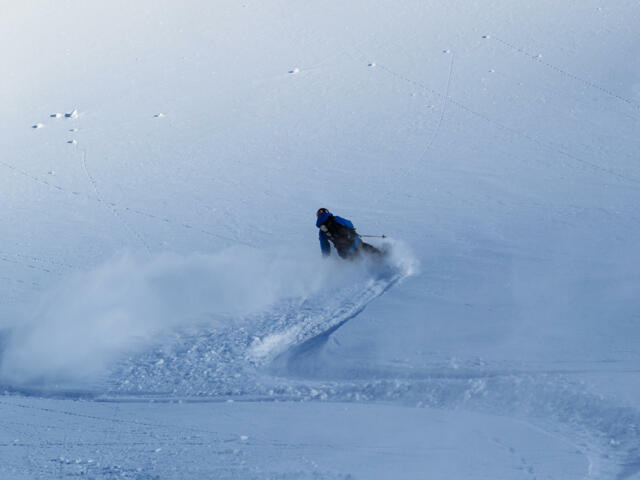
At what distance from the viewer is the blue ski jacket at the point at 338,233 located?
9883 millimetres

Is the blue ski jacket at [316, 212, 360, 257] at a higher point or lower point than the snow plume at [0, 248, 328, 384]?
higher

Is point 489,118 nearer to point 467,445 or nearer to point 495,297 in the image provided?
point 495,297

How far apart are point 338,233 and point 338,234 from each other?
15mm

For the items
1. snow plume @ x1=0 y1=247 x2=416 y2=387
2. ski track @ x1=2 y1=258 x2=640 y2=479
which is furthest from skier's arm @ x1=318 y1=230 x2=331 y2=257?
ski track @ x1=2 y1=258 x2=640 y2=479

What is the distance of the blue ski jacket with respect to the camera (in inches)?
389

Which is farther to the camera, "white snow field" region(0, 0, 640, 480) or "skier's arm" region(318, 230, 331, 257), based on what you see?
"skier's arm" region(318, 230, 331, 257)

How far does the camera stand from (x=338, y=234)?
9992mm

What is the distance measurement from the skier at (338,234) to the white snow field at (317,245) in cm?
36

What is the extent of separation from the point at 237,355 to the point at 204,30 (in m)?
14.4

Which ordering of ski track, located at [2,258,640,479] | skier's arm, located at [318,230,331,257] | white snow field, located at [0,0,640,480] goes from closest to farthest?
ski track, located at [2,258,640,479], white snow field, located at [0,0,640,480], skier's arm, located at [318,230,331,257]

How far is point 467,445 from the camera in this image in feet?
21.8

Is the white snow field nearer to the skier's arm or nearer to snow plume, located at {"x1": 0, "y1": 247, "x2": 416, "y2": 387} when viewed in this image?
snow plume, located at {"x1": 0, "y1": 247, "x2": 416, "y2": 387}

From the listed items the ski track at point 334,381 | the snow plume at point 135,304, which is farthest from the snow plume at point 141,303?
the ski track at point 334,381

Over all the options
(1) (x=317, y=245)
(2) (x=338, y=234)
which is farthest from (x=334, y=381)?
(1) (x=317, y=245)
